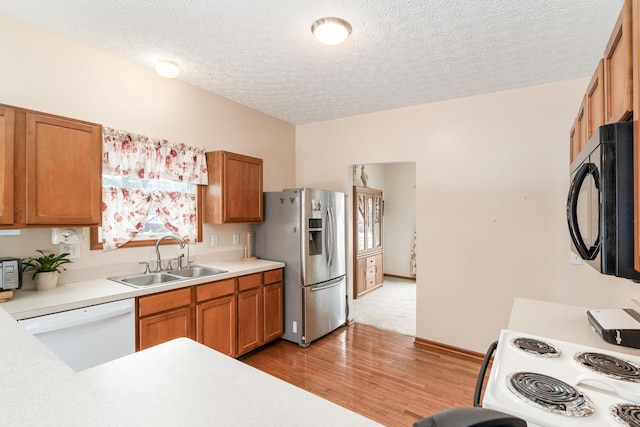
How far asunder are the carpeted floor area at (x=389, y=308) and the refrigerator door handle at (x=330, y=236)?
0.94 m

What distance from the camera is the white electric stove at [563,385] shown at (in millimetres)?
846

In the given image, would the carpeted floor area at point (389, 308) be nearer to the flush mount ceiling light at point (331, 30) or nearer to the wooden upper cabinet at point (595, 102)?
the wooden upper cabinet at point (595, 102)

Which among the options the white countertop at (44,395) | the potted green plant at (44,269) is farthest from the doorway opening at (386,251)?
the white countertop at (44,395)

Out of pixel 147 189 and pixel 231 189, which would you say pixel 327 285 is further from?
pixel 147 189

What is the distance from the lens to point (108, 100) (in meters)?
2.55

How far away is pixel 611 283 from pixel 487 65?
2091mm

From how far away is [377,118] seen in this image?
150 inches

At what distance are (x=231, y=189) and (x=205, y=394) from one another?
2.54m

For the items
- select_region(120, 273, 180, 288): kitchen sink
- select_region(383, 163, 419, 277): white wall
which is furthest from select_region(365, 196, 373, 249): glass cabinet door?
select_region(120, 273, 180, 288): kitchen sink

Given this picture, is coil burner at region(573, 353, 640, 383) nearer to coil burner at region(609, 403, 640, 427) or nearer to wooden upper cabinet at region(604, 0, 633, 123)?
coil burner at region(609, 403, 640, 427)

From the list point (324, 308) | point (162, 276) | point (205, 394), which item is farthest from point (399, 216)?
point (205, 394)

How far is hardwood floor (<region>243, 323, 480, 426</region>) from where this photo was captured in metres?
2.36

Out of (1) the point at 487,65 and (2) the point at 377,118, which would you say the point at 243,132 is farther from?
(1) the point at 487,65

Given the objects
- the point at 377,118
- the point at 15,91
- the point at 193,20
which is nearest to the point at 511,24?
the point at 377,118
